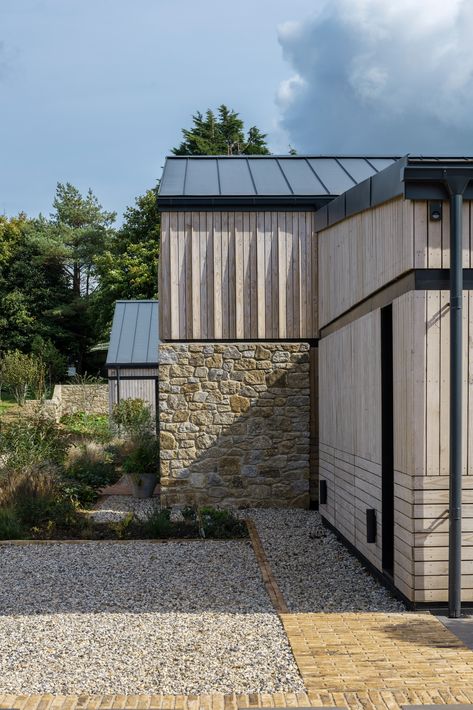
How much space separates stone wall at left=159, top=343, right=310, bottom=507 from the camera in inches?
435

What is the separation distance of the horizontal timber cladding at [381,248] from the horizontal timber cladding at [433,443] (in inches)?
13.4

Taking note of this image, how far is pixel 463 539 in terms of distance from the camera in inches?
238

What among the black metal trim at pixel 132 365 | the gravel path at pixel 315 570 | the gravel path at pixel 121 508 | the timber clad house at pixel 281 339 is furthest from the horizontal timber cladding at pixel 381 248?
the black metal trim at pixel 132 365

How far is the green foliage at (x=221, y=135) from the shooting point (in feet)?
119

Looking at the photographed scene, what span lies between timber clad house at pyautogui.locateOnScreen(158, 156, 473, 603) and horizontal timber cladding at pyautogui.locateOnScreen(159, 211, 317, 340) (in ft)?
0.05

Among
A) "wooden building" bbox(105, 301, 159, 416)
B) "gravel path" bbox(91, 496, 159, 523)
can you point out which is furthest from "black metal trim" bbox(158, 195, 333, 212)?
"wooden building" bbox(105, 301, 159, 416)

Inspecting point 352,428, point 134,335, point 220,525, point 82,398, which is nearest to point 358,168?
point 352,428

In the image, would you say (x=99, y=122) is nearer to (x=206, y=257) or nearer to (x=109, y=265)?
(x=206, y=257)

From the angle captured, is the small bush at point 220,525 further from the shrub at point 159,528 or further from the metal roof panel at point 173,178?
the metal roof panel at point 173,178

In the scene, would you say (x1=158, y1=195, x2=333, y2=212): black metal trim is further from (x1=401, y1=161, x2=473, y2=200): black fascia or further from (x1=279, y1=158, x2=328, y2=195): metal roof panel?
(x1=401, y1=161, x2=473, y2=200): black fascia

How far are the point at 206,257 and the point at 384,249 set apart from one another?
4.47m

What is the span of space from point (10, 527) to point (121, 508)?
2.43 m

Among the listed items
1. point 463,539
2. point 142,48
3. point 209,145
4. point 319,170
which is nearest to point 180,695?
point 463,539

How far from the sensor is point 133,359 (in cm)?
2194
